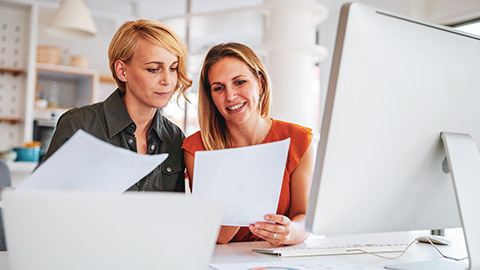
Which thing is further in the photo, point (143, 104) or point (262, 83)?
point (262, 83)

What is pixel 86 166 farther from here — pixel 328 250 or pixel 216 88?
pixel 216 88

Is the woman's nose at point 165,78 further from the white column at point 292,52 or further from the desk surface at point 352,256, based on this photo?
the white column at point 292,52

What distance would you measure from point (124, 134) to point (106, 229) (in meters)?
1.01

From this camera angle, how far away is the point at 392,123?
0.82 meters

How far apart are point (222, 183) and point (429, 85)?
1.41ft

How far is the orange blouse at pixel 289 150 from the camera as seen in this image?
1.50 metres

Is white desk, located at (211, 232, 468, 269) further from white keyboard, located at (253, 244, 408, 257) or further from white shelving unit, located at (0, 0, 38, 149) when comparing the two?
white shelving unit, located at (0, 0, 38, 149)

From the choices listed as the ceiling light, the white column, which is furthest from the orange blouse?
the ceiling light

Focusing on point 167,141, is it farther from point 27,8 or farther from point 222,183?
point 27,8

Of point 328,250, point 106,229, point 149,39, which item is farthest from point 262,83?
point 106,229

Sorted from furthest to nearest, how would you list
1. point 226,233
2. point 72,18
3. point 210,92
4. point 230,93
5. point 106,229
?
point 72,18
point 210,92
point 230,93
point 226,233
point 106,229

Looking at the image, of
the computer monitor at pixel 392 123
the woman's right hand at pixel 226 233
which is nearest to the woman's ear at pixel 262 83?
the woman's right hand at pixel 226 233

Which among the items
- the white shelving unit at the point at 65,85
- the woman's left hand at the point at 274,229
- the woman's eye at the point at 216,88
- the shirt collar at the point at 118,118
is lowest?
the woman's left hand at the point at 274,229

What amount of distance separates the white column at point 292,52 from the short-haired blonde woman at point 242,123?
1897 millimetres
